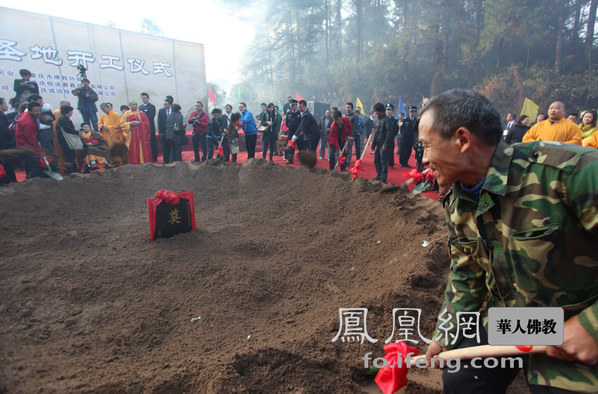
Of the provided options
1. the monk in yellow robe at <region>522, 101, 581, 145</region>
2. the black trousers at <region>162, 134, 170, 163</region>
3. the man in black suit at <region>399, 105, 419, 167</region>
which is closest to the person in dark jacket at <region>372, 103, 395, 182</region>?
the man in black suit at <region>399, 105, 419, 167</region>

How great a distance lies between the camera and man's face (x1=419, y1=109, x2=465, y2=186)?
99 cm

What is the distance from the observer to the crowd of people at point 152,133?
5.56 metres

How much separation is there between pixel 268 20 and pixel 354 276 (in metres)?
28.9

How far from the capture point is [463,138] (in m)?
0.97

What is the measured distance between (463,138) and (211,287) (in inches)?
90.2

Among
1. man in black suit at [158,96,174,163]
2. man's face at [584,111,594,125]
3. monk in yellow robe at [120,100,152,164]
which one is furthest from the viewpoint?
man in black suit at [158,96,174,163]

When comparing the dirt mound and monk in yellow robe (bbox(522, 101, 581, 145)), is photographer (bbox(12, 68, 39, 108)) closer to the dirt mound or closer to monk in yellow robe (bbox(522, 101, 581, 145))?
the dirt mound

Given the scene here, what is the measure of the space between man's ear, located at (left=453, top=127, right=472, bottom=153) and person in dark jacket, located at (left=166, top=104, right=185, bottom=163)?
7196 mm

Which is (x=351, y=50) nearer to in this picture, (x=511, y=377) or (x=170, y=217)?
(x=170, y=217)

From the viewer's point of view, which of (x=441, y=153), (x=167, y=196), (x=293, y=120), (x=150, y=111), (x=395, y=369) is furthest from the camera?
(x=150, y=111)

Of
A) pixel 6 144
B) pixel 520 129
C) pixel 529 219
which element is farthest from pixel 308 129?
pixel 529 219

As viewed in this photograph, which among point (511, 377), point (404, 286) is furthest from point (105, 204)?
point (511, 377)

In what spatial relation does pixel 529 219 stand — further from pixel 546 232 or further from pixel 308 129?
pixel 308 129

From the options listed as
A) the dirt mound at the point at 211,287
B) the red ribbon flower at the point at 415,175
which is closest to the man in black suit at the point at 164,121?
the dirt mound at the point at 211,287
